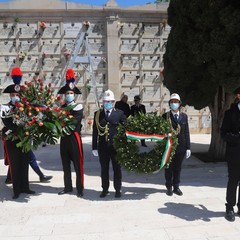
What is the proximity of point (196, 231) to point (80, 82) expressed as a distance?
31.3 feet

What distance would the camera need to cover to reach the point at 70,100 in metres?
5.29

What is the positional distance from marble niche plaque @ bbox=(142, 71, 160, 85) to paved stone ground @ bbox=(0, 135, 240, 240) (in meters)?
6.94

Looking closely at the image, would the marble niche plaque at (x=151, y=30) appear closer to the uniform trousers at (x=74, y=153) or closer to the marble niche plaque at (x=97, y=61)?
the marble niche plaque at (x=97, y=61)

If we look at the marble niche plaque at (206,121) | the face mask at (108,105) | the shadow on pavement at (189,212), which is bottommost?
the shadow on pavement at (189,212)

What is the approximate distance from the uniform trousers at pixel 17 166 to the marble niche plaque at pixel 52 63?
7.51m

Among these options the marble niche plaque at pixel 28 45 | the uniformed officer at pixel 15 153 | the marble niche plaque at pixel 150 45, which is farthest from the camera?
the marble niche plaque at pixel 150 45

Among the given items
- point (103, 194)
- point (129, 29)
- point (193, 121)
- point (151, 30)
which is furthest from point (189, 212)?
point (151, 30)

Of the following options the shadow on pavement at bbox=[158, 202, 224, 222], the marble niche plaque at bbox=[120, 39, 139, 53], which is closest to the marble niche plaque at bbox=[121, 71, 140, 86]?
the marble niche plaque at bbox=[120, 39, 139, 53]

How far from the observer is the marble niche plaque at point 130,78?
1268 centimetres

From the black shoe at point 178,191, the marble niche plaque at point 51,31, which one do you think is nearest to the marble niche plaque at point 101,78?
the marble niche plaque at point 51,31

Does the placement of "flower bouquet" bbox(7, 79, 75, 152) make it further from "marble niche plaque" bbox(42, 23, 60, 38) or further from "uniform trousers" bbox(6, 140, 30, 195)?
"marble niche plaque" bbox(42, 23, 60, 38)

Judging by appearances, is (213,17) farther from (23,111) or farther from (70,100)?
(23,111)

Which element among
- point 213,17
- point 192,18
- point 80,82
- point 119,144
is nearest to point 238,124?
point 119,144

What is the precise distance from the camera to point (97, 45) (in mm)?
12547
